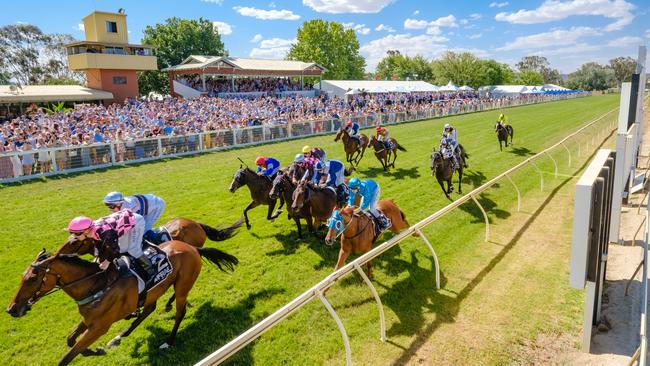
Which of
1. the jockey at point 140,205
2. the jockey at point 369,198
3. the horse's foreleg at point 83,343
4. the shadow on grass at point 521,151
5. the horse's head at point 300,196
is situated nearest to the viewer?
the horse's foreleg at point 83,343

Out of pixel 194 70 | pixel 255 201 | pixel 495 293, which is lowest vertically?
pixel 495 293

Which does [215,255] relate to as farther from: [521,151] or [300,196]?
[521,151]

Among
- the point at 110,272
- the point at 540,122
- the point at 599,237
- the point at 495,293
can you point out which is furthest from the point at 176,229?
the point at 540,122

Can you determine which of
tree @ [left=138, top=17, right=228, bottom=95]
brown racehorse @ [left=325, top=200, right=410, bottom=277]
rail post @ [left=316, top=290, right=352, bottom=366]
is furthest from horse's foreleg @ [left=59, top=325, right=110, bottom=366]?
tree @ [left=138, top=17, right=228, bottom=95]

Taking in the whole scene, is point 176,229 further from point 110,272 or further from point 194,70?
point 194,70

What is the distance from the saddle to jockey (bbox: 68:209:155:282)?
47mm

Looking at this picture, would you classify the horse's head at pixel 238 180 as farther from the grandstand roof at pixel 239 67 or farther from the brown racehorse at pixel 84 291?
the grandstand roof at pixel 239 67

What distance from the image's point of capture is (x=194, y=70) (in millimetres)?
39125

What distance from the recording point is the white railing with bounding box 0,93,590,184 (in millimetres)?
13758

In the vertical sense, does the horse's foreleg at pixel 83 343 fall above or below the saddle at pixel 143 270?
below

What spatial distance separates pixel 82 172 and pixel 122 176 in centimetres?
185

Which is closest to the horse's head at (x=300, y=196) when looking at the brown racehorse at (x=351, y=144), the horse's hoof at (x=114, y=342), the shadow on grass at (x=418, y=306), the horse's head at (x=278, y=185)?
the horse's head at (x=278, y=185)

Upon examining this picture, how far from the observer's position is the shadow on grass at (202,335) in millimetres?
5008

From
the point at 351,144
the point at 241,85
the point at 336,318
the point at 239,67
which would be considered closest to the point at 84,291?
the point at 336,318
